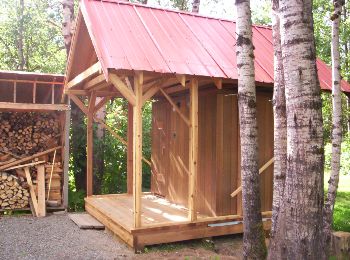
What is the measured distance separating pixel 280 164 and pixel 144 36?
3493 mm

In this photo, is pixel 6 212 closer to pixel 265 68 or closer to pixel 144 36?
pixel 144 36

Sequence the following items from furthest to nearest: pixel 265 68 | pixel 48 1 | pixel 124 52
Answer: pixel 48 1 → pixel 265 68 → pixel 124 52

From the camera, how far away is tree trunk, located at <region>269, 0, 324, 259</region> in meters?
3.29

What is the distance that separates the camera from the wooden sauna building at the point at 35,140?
9.21m

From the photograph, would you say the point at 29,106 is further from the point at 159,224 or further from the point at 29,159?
the point at 159,224

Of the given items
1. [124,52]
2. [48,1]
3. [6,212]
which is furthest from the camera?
[48,1]

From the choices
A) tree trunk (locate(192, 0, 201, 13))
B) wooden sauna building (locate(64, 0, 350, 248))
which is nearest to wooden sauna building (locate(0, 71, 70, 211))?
wooden sauna building (locate(64, 0, 350, 248))

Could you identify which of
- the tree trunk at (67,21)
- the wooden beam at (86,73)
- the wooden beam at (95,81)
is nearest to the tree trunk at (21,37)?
the tree trunk at (67,21)

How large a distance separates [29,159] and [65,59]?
12.3 metres

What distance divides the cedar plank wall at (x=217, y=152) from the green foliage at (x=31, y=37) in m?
10.6

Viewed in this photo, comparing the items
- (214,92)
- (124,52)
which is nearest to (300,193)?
(124,52)

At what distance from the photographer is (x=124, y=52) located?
6.27 metres

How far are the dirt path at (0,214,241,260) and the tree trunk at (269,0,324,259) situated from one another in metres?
3.04

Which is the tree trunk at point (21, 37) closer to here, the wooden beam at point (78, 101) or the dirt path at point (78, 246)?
the wooden beam at point (78, 101)
